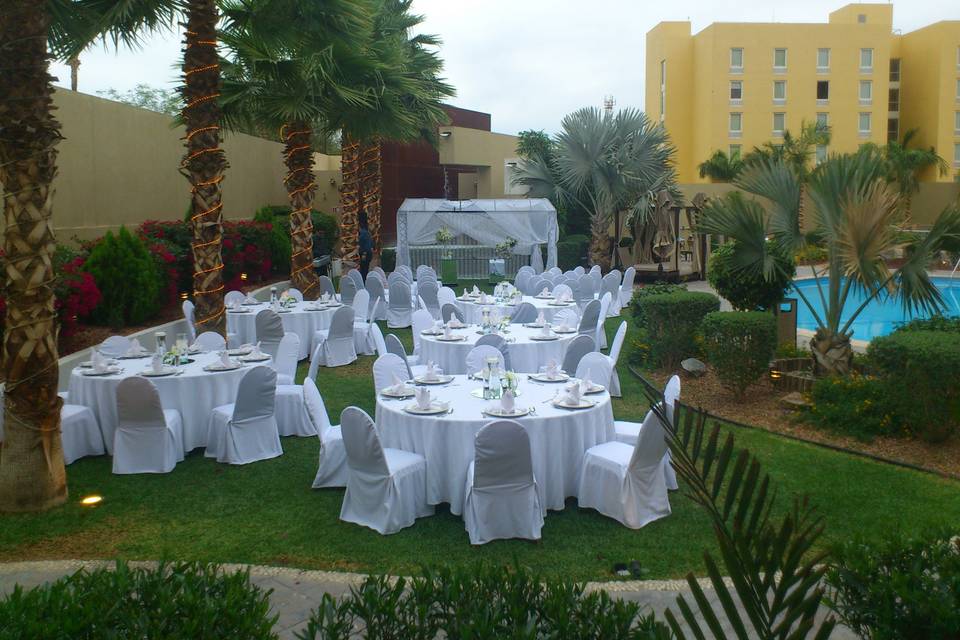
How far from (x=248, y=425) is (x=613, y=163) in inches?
654

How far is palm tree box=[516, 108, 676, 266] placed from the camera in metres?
22.2

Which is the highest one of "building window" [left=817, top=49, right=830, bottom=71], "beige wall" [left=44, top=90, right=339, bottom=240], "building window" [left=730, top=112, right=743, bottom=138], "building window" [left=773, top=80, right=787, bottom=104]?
"building window" [left=817, top=49, right=830, bottom=71]

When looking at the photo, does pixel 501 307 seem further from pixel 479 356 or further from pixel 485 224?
pixel 485 224

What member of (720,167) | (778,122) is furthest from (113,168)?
(778,122)

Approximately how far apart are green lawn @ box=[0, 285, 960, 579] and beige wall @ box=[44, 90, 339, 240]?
24.6 ft

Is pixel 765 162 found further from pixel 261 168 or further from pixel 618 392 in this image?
pixel 261 168

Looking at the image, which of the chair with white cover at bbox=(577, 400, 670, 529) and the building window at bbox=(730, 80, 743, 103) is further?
the building window at bbox=(730, 80, 743, 103)

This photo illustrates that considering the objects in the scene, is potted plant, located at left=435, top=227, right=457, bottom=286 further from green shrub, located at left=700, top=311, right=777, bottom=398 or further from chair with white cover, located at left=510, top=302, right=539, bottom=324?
green shrub, located at left=700, top=311, right=777, bottom=398

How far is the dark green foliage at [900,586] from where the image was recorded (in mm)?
3072

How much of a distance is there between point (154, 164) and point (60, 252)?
5.95m

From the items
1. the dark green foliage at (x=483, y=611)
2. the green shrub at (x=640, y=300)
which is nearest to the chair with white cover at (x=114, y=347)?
the green shrub at (x=640, y=300)

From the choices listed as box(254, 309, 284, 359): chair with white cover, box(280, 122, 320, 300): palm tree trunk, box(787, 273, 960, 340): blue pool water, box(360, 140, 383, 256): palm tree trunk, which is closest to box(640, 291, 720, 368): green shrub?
box(254, 309, 284, 359): chair with white cover

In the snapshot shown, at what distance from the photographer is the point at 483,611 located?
2992 mm

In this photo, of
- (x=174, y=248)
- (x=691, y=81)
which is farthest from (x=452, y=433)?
(x=691, y=81)
